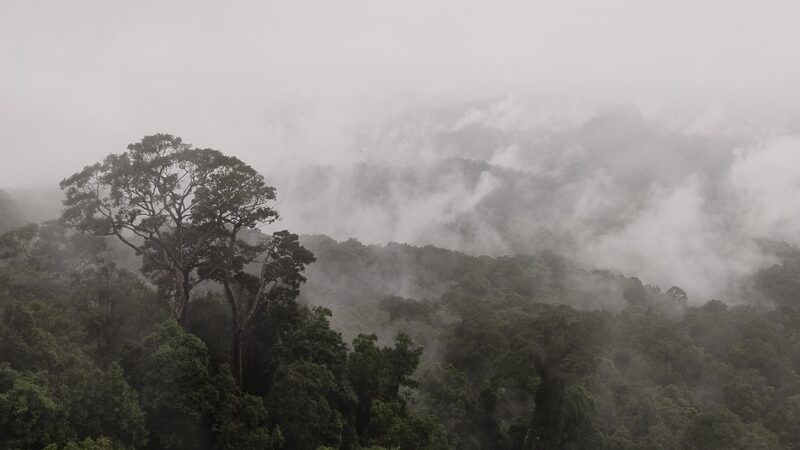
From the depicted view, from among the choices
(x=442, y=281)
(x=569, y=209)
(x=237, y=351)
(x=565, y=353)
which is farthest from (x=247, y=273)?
(x=569, y=209)

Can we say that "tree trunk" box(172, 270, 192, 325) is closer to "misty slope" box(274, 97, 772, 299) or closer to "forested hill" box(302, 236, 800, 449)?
"forested hill" box(302, 236, 800, 449)

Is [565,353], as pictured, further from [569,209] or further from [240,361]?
[569,209]

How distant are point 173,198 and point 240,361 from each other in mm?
7019

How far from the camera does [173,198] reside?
78.1ft

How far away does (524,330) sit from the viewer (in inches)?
1193

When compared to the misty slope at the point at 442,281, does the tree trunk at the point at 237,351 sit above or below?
below

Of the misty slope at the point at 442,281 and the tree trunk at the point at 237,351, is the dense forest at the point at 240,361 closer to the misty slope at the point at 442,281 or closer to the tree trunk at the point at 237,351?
the tree trunk at the point at 237,351

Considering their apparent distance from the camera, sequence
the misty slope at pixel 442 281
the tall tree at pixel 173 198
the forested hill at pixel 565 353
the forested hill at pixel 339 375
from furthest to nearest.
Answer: the misty slope at pixel 442 281 < the forested hill at pixel 565 353 < the tall tree at pixel 173 198 < the forested hill at pixel 339 375

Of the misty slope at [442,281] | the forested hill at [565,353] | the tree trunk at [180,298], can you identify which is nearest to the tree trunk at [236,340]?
the tree trunk at [180,298]

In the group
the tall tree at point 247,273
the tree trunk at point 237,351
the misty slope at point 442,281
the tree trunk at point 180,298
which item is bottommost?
the tree trunk at point 237,351

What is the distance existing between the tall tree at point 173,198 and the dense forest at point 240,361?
8cm

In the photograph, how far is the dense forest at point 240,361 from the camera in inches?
721

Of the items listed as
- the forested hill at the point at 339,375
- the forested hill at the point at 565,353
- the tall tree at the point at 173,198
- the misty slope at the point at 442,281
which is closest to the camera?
the forested hill at the point at 339,375

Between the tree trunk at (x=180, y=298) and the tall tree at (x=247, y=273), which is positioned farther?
the tall tree at (x=247, y=273)
